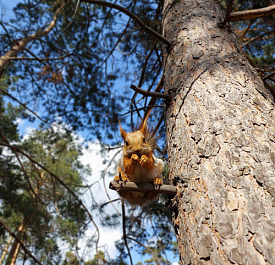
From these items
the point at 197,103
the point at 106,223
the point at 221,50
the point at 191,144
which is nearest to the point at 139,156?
the point at 191,144

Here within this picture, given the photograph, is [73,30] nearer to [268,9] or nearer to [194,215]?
[268,9]

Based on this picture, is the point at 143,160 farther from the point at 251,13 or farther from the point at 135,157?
the point at 251,13

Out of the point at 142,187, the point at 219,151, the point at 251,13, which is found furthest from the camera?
the point at 251,13

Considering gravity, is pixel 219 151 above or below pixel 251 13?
below

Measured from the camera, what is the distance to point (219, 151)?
1.16 metres

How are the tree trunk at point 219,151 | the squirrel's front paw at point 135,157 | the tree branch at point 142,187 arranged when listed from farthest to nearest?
the squirrel's front paw at point 135,157
the tree branch at point 142,187
the tree trunk at point 219,151

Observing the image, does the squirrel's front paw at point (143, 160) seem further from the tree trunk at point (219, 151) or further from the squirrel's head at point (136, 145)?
the tree trunk at point (219, 151)

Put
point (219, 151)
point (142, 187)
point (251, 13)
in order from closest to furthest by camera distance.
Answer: point (219, 151)
point (142, 187)
point (251, 13)

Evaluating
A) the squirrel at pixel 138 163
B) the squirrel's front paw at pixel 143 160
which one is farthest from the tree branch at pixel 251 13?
the squirrel's front paw at pixel 143 160

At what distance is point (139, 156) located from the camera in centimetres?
149

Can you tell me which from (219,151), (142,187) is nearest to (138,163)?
(142,187)

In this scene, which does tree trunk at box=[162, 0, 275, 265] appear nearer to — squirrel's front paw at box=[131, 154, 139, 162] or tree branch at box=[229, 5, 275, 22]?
tree branch at box=[229, 5, 275, 22]

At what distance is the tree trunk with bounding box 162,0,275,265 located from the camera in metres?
0.92

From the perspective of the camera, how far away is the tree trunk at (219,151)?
0.92 meters
